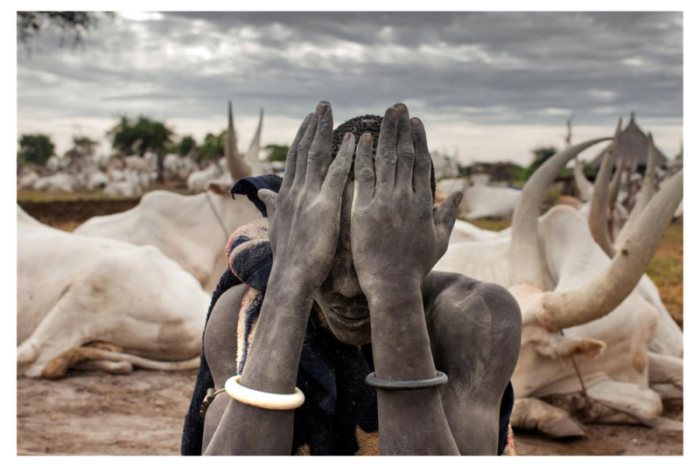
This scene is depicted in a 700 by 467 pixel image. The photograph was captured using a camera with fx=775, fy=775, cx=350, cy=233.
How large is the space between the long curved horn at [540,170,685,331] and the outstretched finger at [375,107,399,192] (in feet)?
8.06

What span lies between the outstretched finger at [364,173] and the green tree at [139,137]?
1530 inches

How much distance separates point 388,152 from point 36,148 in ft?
153

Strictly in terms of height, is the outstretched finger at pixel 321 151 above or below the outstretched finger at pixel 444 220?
above

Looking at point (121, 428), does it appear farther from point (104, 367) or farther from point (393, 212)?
point (393, 212)

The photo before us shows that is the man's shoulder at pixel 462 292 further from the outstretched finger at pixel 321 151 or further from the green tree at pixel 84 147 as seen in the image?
the green tree at pixel 84 147

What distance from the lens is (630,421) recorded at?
13.7 feet

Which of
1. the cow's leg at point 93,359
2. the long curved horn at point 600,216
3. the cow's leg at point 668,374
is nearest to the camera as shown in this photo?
the cow's leg at point 93,359

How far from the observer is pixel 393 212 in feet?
4.44

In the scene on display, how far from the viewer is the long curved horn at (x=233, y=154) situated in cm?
598

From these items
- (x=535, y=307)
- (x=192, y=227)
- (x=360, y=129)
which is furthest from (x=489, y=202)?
(x=360, y=129)

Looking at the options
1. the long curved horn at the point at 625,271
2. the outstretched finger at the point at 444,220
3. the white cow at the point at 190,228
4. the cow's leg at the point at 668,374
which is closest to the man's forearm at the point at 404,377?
the outstretched finger at the point at 444,220

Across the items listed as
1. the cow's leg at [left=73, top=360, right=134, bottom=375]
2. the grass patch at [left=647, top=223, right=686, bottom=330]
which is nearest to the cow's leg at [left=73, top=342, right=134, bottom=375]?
the cow's leg at [left=73, top=360, right=134, bottom=375]
